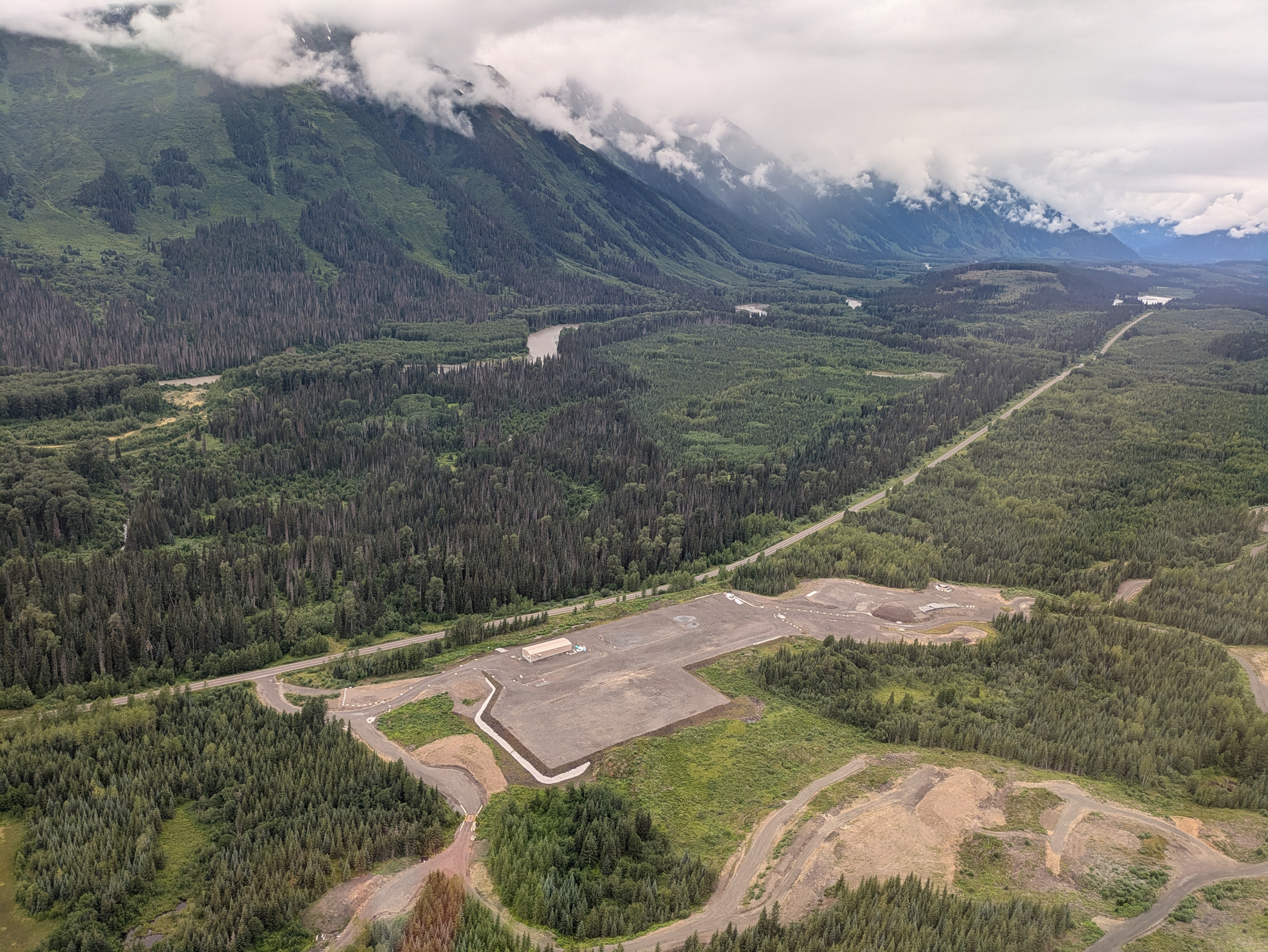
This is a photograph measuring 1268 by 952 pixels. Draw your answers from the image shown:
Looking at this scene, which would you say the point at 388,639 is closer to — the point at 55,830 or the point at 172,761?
the point at 172,761

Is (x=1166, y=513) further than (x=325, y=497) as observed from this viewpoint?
No

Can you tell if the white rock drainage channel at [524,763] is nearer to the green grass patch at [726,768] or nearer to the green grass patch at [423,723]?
the green grass patch at [423,723]

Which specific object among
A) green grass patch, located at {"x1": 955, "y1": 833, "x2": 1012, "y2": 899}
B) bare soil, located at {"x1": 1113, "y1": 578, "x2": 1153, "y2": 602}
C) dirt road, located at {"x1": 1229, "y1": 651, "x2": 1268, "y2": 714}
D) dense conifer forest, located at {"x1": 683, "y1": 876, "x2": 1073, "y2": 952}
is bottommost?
green grass patch, located at {"x1": 955, "y1": 833, "x2": 1012, "y2": 899}

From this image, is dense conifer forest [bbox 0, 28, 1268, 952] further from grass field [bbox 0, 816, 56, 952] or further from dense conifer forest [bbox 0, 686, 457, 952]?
grass field [bbox 0, 816, 56, 952]

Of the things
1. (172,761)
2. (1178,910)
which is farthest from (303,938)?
(1178,910)

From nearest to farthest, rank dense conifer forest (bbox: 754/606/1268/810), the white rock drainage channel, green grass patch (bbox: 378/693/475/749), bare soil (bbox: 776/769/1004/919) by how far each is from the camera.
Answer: bare soil (bbox: 776/769/1004/919) → the white rock drainage channel → dense conifer forest (bbox: 754/606/1268/810) → green grass patch (bbox: 378/693/475/749)

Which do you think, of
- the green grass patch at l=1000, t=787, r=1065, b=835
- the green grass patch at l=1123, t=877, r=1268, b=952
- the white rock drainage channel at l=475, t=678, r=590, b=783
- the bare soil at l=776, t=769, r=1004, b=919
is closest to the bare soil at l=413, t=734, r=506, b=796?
the white rock drainage channel at l=475, t=678, r=590, b=783
